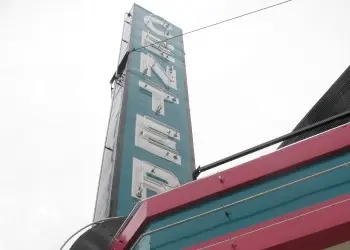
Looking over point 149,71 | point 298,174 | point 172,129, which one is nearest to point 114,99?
point 149,71

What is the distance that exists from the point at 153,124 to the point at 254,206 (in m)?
5.79

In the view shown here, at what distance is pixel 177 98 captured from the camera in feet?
38.2

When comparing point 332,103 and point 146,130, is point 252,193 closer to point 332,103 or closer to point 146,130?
point 332,103

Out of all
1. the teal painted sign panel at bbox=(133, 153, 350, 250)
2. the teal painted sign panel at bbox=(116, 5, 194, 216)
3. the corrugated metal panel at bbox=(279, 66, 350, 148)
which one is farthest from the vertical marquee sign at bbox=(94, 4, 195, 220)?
the teal painted sign panel at bbox=(133, 153, 350, 250)

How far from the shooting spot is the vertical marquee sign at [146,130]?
26.7ft

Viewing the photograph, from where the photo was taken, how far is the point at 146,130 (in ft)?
31.4

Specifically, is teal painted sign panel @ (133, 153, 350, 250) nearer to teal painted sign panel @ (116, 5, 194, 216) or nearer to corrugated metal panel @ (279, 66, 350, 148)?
corrugated metal panel @ (279, 66, 350, 148)

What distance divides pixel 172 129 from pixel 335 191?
249 inches

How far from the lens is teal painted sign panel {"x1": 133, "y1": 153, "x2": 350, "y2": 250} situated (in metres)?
4.20

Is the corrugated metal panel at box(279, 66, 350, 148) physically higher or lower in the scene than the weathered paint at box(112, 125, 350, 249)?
higher

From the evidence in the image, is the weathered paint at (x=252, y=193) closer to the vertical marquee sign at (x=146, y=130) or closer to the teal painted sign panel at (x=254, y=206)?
the teal painted sign panel at (x=254, y=206)

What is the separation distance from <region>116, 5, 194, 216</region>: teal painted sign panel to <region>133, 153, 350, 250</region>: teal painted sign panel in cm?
310

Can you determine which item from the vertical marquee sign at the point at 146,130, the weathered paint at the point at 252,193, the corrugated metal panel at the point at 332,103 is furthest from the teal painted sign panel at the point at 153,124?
the weathered paint at the point at 252,193

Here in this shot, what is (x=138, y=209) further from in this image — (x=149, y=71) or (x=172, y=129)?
(x=149, y=71)
